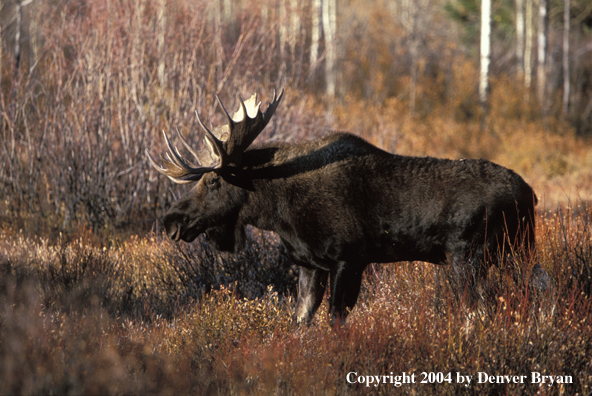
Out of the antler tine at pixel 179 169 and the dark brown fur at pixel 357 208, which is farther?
the antler tine at pixel 179 169

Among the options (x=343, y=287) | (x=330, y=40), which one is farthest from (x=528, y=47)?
(x=343, y=287)

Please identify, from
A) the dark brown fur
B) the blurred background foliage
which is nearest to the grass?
the dark brown fur

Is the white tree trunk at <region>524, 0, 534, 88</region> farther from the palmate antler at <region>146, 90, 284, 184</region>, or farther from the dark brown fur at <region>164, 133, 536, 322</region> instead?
the palmate antler at <region>146, 90, 284, 184</region>

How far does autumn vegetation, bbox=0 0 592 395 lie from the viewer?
3584 mm

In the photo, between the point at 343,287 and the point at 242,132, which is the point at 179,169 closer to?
the point at 242,132

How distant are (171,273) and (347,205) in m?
2.17

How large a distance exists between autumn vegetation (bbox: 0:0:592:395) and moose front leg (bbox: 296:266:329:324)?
7.5 inches

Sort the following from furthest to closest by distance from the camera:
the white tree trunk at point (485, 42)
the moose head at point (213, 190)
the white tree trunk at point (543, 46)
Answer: the white tree trunk at point (543, 46) → the white tree trunk at point (485, 42) → the moose head at point (213, 190)

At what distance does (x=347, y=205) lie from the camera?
4.32m

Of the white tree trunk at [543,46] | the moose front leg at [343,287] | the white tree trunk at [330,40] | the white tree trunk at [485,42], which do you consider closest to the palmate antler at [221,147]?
the moose front leg at [343,287]

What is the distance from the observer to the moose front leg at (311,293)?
462 centimetres

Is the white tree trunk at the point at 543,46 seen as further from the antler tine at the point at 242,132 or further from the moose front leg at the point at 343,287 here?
the moose front leg at the point at 343,287

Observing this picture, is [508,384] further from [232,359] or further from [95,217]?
[95,217]

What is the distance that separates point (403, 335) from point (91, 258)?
3.05 meters
